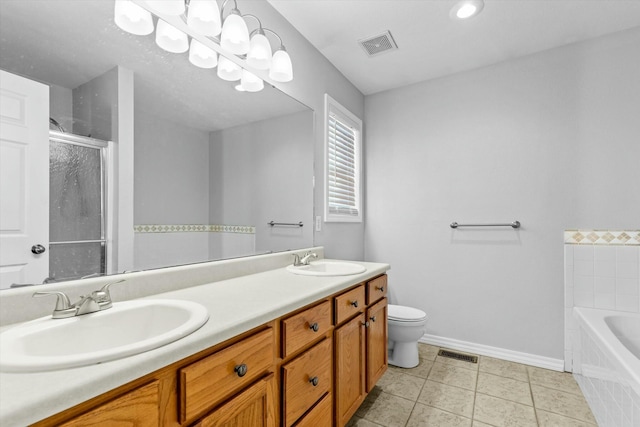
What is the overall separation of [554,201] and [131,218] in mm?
2664

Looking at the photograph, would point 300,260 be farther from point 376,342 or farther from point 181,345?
point 181,345

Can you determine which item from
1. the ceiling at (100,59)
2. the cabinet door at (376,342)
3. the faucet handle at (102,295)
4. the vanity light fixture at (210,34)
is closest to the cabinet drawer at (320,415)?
the cabinet door at (376,342)

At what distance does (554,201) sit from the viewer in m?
2.24

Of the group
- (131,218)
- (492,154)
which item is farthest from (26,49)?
(492,154)

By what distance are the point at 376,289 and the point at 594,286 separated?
1.59 m

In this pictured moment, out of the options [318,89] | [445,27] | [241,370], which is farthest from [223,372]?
[445,27]

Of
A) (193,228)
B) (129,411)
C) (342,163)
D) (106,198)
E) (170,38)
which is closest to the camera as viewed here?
(129,411)

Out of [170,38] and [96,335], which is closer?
[96,335]

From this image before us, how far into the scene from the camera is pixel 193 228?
1.43 m

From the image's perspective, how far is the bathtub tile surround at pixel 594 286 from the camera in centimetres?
182

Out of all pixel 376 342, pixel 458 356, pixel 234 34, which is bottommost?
pixel 458 356

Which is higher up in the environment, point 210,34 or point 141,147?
point 210,34

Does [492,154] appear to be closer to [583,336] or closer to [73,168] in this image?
[583,336]

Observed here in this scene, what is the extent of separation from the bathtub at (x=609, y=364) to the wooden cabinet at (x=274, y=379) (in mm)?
1097
